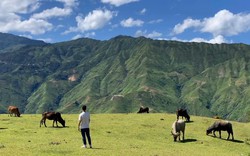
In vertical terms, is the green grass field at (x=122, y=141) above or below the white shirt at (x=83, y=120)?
below

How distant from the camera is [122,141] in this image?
43.5 metres

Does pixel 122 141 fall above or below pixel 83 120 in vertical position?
below

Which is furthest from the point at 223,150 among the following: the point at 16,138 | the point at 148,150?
→ the point at 16,138

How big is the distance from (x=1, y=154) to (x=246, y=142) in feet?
109

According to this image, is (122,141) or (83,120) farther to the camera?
(122,141)

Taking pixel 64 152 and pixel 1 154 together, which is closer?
pixel 1 154

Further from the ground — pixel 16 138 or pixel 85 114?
pixel 85 114

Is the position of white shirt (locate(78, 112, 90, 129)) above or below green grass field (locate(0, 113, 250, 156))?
above

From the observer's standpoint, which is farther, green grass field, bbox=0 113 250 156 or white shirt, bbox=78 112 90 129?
white shirt, bbox=78 112 90 129

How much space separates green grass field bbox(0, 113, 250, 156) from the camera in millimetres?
34406

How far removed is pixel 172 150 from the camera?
39.2 meters

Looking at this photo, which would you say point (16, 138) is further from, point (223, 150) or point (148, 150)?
point (223, 150)

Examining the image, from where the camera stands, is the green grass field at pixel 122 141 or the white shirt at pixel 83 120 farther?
the white shirt at pixel 83 120

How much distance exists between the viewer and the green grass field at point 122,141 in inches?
1355
